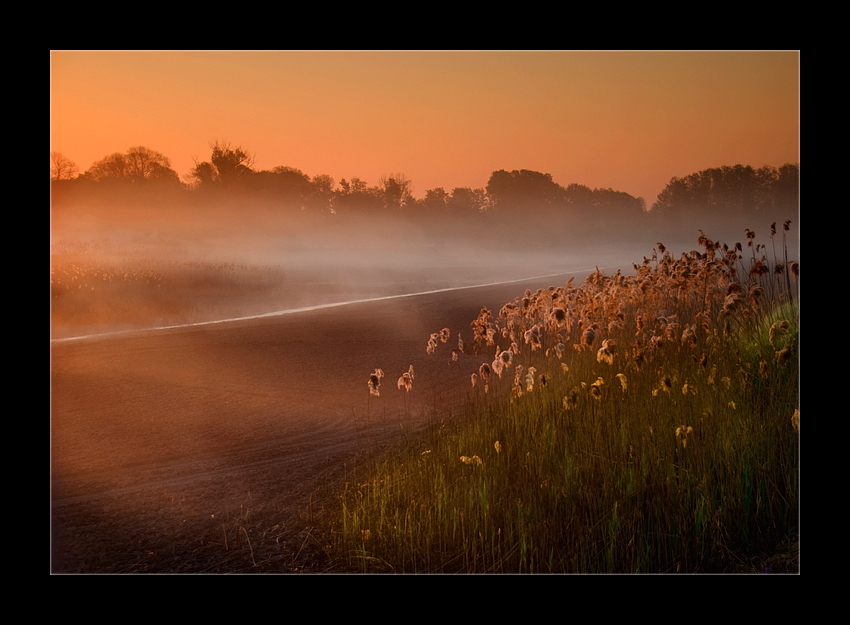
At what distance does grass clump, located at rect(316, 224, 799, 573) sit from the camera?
2.74m

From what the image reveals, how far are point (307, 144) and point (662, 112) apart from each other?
2.29 metres

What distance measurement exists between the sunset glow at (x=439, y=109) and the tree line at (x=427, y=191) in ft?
0.27

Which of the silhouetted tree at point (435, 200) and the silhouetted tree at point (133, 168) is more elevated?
the silhouetted tree at point (133, 168)

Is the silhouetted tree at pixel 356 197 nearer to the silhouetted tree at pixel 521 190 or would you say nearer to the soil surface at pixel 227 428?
the silhouetted tree at pixel 521 190

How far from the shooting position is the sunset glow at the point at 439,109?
12.0ft

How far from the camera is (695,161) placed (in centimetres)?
385

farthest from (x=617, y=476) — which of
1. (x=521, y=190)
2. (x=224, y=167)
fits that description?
(x=224, y=167)

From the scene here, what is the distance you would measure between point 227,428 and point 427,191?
2.07 m

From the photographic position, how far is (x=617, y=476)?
294 centimetres

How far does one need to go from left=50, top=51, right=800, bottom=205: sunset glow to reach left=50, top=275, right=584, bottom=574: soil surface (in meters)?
1.39

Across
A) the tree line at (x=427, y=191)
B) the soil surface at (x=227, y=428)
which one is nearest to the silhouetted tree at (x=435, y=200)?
the tree line at (x=427, y=191)

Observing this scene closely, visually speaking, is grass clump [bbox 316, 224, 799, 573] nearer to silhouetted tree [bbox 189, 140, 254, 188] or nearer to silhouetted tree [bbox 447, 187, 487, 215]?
silhouetted tree [bbox 447, 187, 487, 215]

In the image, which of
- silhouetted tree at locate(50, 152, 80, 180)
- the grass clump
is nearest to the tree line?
silhouetted tree at locate(50, 152, 80, 180)
